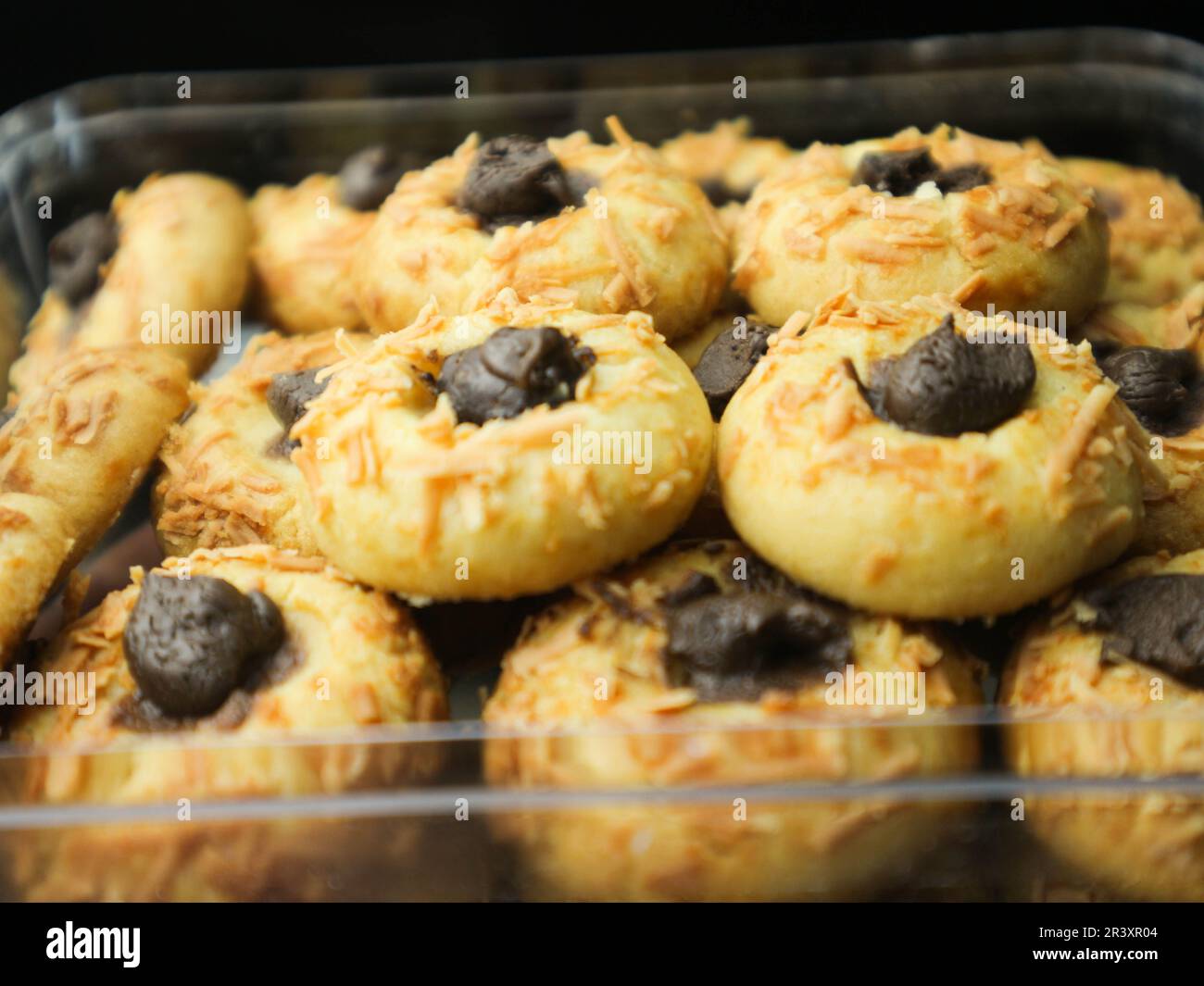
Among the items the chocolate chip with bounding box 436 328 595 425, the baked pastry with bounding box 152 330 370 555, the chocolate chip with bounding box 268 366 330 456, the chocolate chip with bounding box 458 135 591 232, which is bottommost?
the baked pastry with bounding box 152 330 370 555

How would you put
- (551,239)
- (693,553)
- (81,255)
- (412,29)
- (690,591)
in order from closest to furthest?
(690,591) < (693,553) < (551,239) < (81,255) < (412,29)

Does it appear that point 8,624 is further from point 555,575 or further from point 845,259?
point 845,259

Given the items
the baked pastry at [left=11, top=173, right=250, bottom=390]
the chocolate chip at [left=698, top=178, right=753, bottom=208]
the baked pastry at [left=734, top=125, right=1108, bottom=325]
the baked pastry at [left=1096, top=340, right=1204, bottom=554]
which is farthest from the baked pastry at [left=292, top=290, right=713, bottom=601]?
the chocolate chip at [left=698, top=178, right=753, bottom=208]

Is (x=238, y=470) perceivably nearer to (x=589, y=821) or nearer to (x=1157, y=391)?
(x=589, y=821)

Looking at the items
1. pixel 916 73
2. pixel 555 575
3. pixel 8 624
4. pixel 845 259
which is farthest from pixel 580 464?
pixel 916 73

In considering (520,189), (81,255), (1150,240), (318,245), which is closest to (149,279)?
(81,255)

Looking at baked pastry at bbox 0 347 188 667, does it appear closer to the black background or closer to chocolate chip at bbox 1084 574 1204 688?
the black background

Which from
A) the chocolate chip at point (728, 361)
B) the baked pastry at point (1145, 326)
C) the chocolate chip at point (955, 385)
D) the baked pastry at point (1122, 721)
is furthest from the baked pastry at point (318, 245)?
the baked pastry at point (1122, 721)
